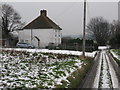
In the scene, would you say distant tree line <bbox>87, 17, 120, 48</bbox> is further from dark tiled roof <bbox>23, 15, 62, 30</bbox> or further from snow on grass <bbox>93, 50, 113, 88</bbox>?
snow on grass <bbox>93, 50, 113, 88</bbox>

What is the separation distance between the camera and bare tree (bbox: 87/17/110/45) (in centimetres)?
9894

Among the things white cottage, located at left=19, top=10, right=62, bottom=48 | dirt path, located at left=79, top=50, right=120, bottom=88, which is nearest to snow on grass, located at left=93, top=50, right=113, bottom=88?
dirt path, located at left=79, top=50, right=120, bottom=88

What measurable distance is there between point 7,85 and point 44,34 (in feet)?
174

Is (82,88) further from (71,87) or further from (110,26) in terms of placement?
(110,26)

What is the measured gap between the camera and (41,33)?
61.0m

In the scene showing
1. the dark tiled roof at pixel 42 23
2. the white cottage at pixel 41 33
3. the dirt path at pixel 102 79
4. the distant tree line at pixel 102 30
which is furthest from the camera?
the distant tree line at pixel 102 30

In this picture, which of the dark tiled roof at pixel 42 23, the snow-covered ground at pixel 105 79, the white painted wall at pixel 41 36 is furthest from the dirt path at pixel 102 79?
the dark tiled roof at pixel 42 23

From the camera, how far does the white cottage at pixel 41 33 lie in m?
60.2

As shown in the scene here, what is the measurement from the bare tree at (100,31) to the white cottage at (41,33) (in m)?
38.2

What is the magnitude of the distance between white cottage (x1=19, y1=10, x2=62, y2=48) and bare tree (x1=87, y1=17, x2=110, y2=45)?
125ft

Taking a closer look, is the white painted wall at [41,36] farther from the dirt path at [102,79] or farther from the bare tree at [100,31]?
the dirt path at [102,79]

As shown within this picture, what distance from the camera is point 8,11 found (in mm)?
75312

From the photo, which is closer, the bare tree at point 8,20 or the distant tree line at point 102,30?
the bare tree at point 8,20

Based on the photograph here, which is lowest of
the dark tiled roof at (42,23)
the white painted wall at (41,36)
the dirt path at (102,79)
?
the dirt path at (102,79)
